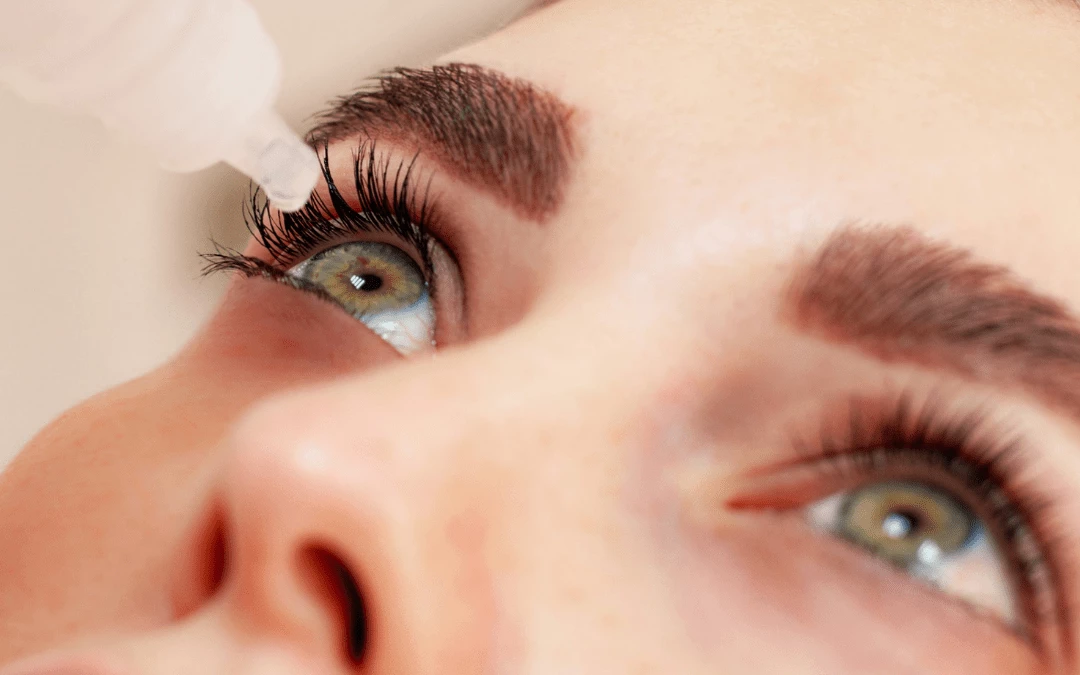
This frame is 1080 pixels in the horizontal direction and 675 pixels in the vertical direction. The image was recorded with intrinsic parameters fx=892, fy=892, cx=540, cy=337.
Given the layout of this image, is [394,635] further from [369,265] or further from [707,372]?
[369,265]

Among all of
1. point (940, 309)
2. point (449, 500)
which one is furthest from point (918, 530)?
point (449, 500)

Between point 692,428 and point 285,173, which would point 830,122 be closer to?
point 692,428

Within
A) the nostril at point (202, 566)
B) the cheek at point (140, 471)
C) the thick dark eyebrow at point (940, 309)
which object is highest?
the thick dark eyebrow at point (940, 309)

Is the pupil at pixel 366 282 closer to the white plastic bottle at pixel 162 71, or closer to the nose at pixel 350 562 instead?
the white plastic bottle at pixel 162 71

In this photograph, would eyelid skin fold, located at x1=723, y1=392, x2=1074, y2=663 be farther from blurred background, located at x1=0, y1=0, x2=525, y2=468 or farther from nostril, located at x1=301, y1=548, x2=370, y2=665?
blurred background, located at x1=0, y1=0, x2=525, y2=468

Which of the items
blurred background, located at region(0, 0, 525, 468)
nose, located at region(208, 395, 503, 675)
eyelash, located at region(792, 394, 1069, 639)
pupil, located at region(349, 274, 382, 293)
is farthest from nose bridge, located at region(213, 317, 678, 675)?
blurred background, located at region(0, 0, 525, 468)

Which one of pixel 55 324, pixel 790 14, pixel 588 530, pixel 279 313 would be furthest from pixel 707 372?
pixel 55 324

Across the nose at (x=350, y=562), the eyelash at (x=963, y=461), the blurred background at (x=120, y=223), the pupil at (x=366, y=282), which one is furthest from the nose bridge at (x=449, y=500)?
the blurred background at (x=120, y=223)
